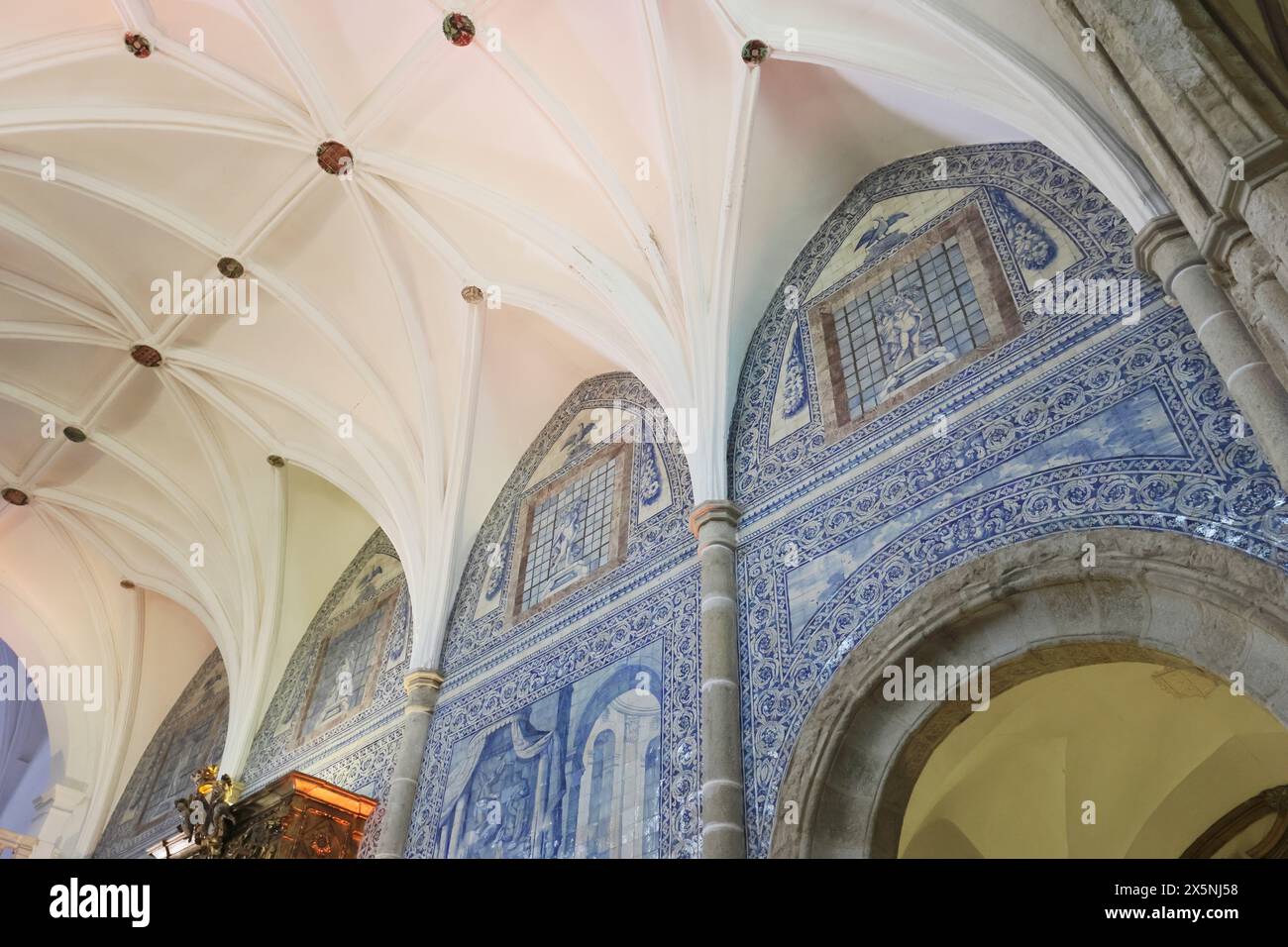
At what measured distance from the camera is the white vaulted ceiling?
29.0 feet

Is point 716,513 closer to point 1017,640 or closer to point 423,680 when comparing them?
point 1017,640

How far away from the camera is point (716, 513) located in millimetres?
8219

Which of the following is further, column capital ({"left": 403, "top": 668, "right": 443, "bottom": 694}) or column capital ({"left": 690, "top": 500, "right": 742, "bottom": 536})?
column capital ({"left": 403, "top": 668, "right": 443, "bottom": 694})

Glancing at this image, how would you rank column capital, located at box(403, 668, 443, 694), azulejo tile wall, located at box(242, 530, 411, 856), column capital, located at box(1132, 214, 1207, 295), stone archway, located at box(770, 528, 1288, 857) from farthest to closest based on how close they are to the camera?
azulejo tile wall, located at box(242, 530, 411, 856) → column capital, located at box(403, 668, 443, 694) → column capital, located at box(1132, 214, 1207, 295) → stone archway, located at box(770, 528, 1288, 857)

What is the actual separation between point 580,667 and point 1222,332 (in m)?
5.76

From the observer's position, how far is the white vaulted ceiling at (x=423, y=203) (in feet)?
29.0

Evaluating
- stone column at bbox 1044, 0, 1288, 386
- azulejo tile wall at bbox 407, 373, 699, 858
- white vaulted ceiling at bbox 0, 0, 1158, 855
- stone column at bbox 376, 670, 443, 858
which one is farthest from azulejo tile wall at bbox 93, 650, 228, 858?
stone column at bbox 1044, 0, 1288, 386

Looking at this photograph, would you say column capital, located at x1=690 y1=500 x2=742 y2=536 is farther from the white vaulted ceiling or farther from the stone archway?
the stone archway

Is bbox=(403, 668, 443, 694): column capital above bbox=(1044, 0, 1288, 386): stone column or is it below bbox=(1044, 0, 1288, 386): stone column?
below

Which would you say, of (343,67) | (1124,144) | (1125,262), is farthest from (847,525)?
(343,67)

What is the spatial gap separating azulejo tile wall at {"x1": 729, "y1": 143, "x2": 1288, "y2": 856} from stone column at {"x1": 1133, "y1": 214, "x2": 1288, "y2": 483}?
1.47 feet

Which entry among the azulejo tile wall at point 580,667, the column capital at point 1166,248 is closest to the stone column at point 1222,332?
the column capital at point 1166,248

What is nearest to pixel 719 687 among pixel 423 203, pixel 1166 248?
pixel 1166 248

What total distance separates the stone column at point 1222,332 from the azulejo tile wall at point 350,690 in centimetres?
856
